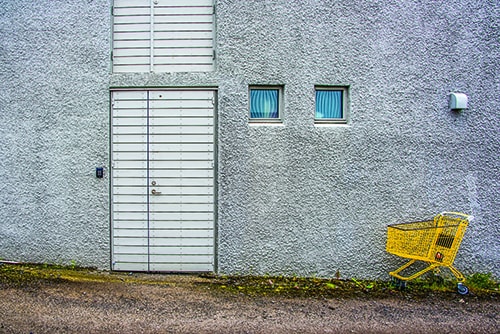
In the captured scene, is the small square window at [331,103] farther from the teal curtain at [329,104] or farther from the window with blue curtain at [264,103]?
the window with blue curtain at [264,103]

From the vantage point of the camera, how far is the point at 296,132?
527cm

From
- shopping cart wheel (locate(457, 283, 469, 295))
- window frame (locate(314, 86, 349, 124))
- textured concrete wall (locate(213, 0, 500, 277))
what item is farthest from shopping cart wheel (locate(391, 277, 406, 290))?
window frame (locate(314, 86, 349, 124))

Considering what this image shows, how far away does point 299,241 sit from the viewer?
5.27m

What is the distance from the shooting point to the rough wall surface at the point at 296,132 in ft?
17.3

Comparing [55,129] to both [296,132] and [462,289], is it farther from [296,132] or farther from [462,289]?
[462,289]

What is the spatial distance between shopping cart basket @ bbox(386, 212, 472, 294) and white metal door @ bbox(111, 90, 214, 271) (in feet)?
8.81

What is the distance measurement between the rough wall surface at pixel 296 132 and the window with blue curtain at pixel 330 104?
0.18 meters

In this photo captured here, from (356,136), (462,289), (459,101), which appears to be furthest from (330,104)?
(462,289)

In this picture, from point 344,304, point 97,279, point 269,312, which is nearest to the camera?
point 269,312

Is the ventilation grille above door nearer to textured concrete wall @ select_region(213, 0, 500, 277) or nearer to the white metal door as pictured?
textured concrete wall @ select_region(213, 0, 500, 277)

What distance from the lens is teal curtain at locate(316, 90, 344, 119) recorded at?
542cm

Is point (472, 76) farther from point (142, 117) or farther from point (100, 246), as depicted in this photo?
point (100, 246)

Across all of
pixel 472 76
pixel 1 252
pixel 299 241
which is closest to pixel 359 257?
pixel 299 241

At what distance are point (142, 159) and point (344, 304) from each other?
3.51 m
